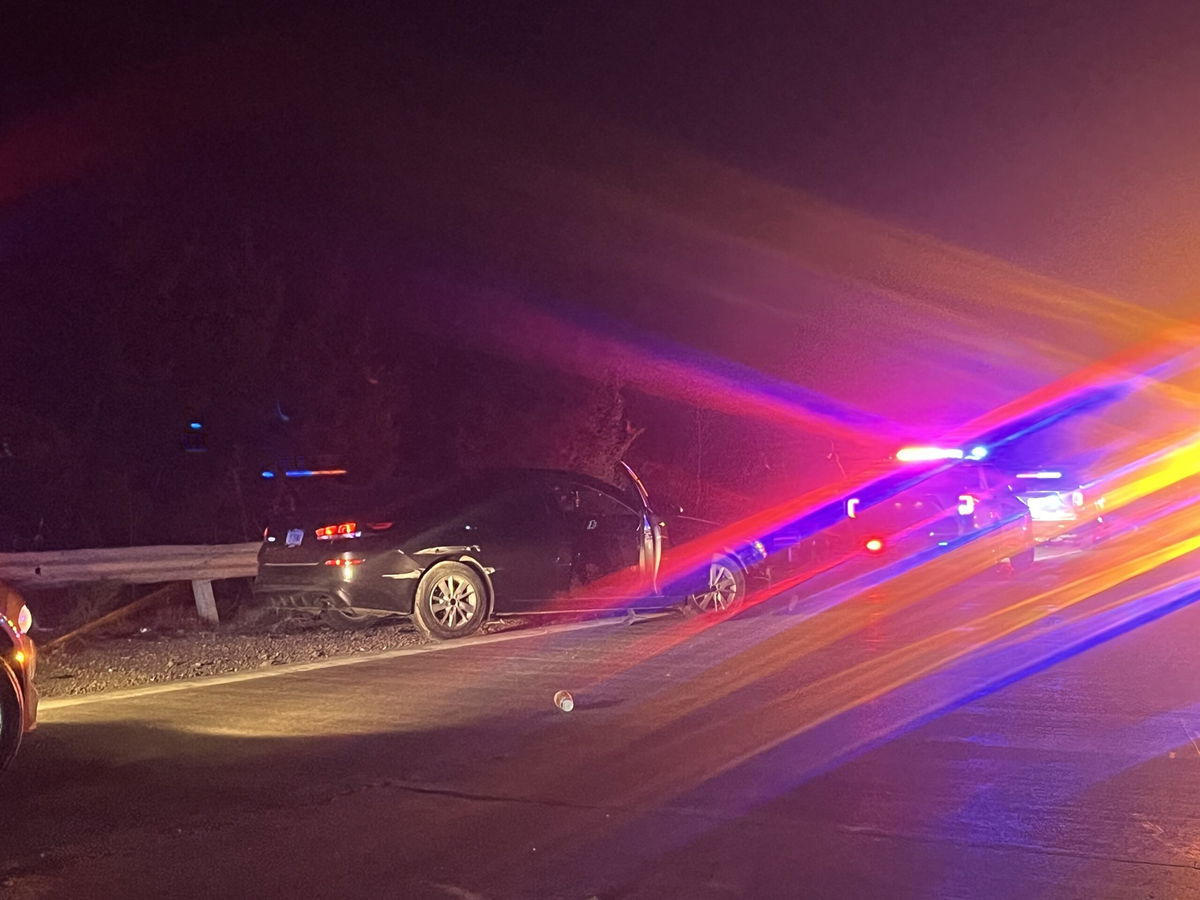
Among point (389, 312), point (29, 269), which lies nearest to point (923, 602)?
point (389, 312)

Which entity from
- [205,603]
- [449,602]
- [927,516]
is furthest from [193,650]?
[927,516]

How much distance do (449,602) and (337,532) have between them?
3.83ft

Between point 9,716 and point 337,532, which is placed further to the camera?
point 337,532

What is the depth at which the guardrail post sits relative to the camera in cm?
1228

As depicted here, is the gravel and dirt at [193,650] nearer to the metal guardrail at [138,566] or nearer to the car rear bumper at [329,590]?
the car rear bumper at [329,590]

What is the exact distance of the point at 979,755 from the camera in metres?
7.00

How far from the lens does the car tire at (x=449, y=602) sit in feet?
36.7

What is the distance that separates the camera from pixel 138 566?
1152 centimetres

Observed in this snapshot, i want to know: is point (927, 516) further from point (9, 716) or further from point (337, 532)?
point (9, 716)

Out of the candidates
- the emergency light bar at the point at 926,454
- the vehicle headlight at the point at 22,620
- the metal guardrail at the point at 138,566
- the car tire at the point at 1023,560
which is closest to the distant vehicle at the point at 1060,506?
the car tire at the point at 1023,560

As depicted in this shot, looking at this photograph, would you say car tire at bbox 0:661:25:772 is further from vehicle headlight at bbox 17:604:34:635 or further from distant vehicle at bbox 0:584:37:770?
vehicle headlight at bbox 17:604:34:635

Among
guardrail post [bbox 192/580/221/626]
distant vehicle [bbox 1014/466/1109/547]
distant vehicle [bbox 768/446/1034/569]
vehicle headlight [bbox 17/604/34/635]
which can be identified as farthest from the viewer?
distant vehicle [bbox 1014/466/1109/547]

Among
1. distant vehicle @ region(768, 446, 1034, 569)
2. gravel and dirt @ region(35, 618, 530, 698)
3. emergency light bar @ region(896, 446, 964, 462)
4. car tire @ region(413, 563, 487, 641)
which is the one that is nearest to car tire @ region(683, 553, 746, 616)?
distant vehicle @ region(768, 446, 1034, 569)

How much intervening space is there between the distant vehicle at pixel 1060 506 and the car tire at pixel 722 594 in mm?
9239
